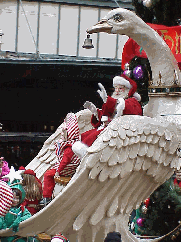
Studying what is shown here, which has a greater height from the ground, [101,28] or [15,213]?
[101,28]

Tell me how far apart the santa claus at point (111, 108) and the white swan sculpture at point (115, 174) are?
23 centimetres

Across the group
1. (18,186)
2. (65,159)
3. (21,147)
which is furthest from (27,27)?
(18,186)

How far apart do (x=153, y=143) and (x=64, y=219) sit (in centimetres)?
82

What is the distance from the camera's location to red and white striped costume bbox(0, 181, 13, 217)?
4.10 meters

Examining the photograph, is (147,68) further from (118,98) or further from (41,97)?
(41,97)

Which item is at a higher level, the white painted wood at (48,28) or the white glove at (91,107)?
the white painted wood at (48,28)

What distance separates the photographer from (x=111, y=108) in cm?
462

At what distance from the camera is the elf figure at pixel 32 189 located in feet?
15.3

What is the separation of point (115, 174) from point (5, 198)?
77cm

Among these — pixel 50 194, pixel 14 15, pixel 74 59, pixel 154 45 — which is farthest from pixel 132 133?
pixel 14 15

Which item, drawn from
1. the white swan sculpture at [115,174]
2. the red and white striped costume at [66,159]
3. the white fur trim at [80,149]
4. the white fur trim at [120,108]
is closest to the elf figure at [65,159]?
the red and white striped costume at [66,159]

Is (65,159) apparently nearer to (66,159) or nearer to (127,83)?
(66,159)

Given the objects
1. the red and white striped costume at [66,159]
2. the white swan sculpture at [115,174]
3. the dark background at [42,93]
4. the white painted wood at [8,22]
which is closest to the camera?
the white swan sculpture at [115,174]

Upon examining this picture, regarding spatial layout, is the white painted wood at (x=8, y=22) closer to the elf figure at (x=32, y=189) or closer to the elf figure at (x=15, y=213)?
the elf figure at (x=32, y=189)
